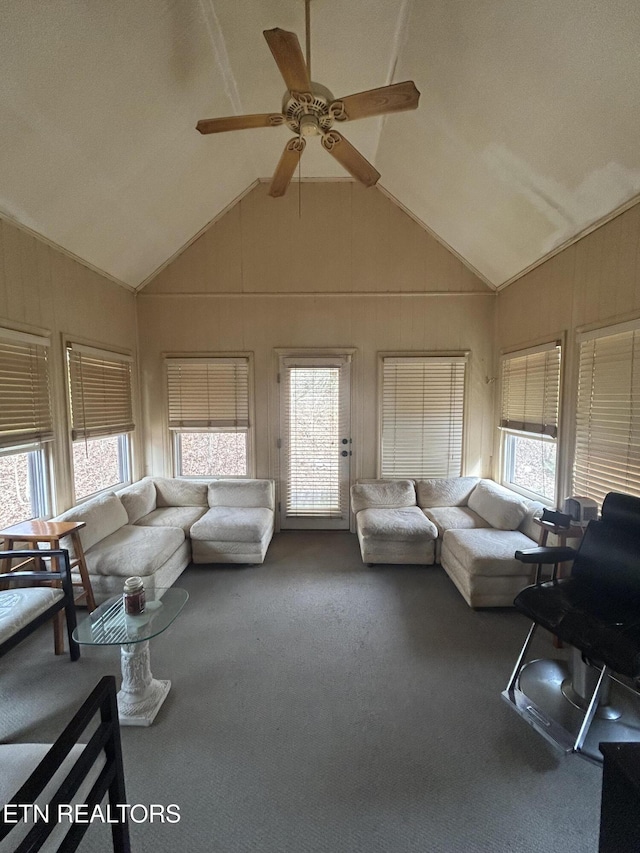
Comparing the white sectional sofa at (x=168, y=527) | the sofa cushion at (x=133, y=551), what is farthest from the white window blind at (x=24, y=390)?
the sofa cushion at (x=133, y=551)

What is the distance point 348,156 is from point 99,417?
312 cm

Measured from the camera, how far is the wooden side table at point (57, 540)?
2.35 metres

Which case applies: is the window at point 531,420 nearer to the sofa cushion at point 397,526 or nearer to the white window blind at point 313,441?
the sofa cushion at point 397,526

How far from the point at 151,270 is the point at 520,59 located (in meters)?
3.69

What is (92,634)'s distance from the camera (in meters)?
1.86

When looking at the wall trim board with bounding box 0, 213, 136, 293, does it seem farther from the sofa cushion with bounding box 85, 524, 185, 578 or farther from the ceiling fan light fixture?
the sofa cushion with bounding box 85, 524, 185, 578

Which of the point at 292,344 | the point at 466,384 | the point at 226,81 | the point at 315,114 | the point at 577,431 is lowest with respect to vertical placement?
the point at 577,431

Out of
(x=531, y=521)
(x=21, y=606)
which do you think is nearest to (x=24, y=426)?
(x=21, y=606)

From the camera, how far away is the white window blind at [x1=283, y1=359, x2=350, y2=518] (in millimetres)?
4242

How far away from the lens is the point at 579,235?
9.09ft

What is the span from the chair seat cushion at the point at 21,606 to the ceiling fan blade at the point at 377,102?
10.0 ft

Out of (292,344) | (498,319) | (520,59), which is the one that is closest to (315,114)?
(520,59)

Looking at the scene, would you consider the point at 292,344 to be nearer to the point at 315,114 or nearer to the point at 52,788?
the point at 315,114

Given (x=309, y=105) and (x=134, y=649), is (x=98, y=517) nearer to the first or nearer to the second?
(x=134, y=649)
